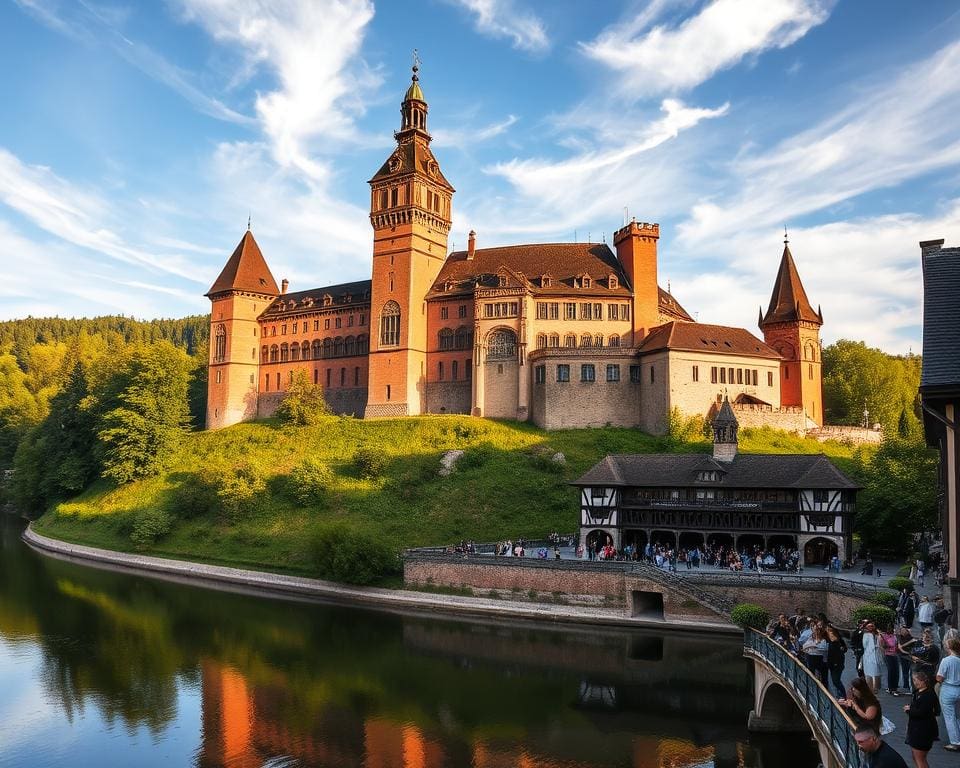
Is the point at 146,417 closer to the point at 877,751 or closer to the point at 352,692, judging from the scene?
the point at 352,692

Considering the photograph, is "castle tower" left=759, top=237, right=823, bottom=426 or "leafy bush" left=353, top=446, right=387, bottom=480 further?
"castle tower" left=759, top=237, right=823, bottom=426

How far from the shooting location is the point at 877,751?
315 inches

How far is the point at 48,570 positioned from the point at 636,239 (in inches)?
1828

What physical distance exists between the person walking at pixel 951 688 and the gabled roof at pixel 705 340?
44.1 meters

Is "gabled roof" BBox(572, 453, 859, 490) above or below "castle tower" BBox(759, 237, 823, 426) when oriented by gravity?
below

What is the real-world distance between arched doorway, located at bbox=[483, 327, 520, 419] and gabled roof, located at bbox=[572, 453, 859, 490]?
758 inches

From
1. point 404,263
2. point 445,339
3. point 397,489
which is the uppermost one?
point 404,263

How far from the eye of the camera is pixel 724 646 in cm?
3098

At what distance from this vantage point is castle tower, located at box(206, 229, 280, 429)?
74.2m

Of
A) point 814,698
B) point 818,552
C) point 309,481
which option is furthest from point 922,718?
point 309,481

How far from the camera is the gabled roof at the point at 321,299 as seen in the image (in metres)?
72.1

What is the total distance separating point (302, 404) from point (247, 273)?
19386 mm

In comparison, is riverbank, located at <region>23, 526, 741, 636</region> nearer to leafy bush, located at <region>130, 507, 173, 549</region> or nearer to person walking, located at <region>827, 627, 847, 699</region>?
leafy bush, located at <region>130, 507, 173, 549</region>

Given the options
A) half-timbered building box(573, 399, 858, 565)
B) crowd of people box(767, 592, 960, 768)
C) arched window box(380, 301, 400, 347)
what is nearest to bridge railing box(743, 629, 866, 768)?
crowd of people box(767, 592, 960, 768)
